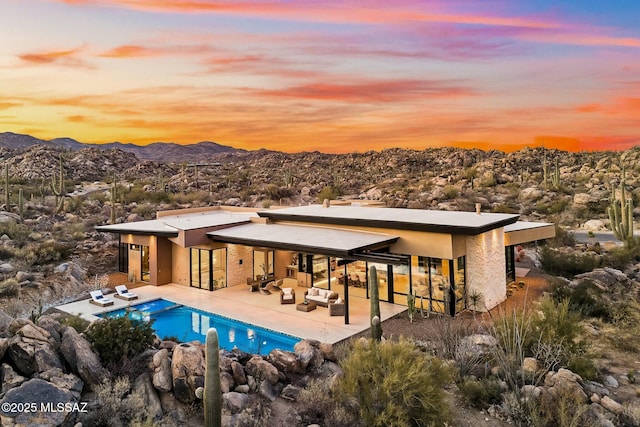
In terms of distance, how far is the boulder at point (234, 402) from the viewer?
6.84 m

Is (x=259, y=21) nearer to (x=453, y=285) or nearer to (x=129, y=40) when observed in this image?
(x=129, y=40)

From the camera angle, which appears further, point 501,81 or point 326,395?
point 501,81

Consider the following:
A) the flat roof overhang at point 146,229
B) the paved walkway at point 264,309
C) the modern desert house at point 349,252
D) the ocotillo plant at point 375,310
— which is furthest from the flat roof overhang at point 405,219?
the flat roof overhang at point 146,229

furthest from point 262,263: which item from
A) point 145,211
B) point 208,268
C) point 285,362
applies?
point 145,211

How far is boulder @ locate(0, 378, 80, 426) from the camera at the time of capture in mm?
5266

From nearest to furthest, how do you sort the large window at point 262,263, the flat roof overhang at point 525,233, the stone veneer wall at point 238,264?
the flat roof overhang at point 525,233 < the stone veneer wall at point 238,264 < the large window at point 262,263

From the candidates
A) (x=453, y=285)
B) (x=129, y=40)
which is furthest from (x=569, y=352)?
(x=129, y=40)

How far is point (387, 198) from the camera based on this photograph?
3931cm

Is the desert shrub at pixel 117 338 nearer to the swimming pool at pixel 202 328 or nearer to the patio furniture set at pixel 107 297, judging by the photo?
the swimming pool at pixel 202 328

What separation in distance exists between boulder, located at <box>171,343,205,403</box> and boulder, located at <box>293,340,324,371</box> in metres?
2.25

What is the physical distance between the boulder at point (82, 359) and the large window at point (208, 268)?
9598 millimetres

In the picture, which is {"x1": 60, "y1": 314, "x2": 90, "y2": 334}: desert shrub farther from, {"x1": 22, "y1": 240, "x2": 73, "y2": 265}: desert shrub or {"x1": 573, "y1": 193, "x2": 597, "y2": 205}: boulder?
{"x1": 573, "y1": 193, "x2": 597, "y2": 205}: boulder

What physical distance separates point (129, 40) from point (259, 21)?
810 cm

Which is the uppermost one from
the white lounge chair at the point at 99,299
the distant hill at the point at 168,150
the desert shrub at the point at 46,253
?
the distant hill at the point at 168,150
